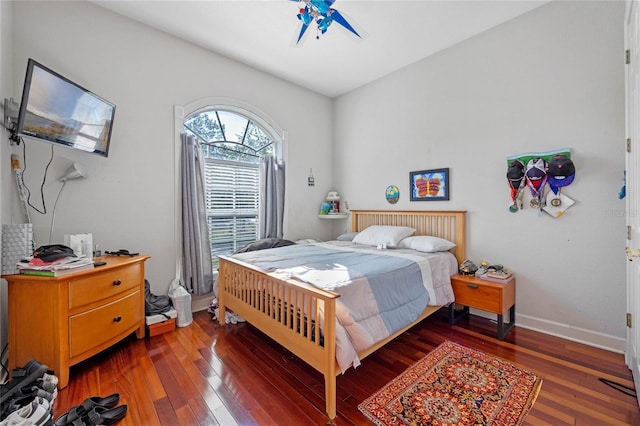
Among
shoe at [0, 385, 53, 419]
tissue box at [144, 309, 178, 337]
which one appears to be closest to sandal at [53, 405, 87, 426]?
shoe at [0, 385, 53, 419]

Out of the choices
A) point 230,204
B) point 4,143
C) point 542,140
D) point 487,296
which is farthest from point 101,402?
point 542,140

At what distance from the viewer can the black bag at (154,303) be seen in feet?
8.01

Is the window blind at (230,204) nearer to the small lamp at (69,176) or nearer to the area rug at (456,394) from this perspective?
the small lamp at (69,176)

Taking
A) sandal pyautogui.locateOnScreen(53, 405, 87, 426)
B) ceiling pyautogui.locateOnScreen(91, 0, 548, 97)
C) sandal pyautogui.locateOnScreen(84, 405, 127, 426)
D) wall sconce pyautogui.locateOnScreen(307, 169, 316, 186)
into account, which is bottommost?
sandal pyautogui.locateOnScreen(84, 405, 127, 426)

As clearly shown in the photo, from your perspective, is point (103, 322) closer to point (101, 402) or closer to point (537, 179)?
point (101, 402)

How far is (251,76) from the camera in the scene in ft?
11.5

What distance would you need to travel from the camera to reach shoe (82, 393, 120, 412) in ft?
4.82

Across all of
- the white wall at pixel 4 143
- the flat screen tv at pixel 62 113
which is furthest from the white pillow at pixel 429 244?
the white wall at pixel 4 143

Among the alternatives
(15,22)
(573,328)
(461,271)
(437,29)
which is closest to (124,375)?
(15,22)

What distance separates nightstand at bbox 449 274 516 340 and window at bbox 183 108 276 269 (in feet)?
8.39

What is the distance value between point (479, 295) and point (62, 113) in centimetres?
371

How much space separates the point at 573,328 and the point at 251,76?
14.3 ft

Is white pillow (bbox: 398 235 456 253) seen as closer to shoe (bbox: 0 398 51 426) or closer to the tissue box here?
the tissue box

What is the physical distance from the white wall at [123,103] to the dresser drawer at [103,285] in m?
0.50
